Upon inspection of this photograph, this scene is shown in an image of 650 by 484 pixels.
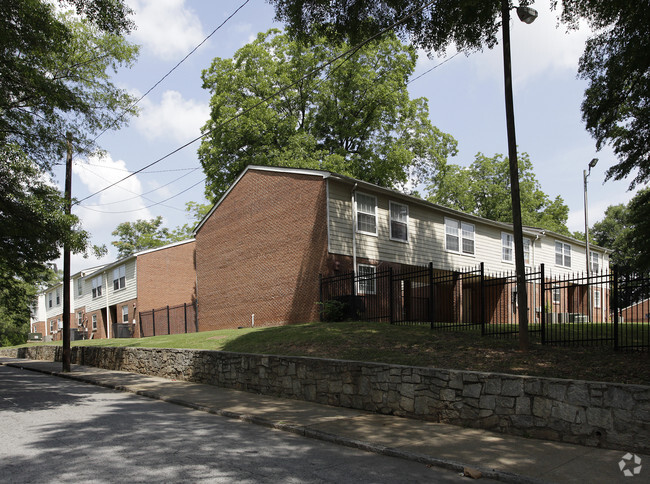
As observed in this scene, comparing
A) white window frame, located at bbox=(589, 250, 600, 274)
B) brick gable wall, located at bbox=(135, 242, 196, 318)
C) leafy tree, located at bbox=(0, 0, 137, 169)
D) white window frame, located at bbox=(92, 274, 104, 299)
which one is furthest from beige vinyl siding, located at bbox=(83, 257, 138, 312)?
white window frame, located at bbox=(589, 250, 600, 274)

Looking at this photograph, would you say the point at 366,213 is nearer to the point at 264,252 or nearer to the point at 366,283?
the point at 366,283

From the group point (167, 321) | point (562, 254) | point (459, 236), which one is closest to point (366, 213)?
point (459, 236)

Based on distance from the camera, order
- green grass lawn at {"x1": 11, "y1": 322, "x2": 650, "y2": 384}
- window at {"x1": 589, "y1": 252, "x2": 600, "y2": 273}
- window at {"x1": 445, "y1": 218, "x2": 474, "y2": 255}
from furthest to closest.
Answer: window at {"x1": 589, "y1": 252, "x2": 600, "y2": 273} → window at {"x1": 445, "y1": 218, "x2": 474, "y2": 255} → green grass lawn at {"x1": 11, "y1": 322, "x2": 650, "y2": 384}

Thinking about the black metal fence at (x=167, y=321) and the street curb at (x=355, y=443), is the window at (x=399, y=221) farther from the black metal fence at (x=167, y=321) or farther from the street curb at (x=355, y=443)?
the street curb at (x=355, y=443)

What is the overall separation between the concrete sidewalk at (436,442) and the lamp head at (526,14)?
7700 millimetres

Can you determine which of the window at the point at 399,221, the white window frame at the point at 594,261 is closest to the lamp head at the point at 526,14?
the window at the point at 399,221

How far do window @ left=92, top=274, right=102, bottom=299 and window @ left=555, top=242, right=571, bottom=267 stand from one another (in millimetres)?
32836

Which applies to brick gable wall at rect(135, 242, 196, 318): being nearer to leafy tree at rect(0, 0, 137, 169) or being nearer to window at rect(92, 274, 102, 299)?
window at rect(92, 274, 102, 299)

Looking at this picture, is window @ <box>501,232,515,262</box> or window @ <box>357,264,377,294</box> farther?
window @ <box>501,232,515,262</box>

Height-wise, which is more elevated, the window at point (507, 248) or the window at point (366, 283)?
the window at point (507, 248)

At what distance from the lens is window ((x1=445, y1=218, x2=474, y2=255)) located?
84.6 feet

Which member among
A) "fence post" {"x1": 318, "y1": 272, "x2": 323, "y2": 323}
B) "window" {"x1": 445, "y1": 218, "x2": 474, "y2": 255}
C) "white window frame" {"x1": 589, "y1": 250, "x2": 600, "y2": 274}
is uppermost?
"window" {"x1": 445, "y1": 218, "x2": 474, "y2": 255}

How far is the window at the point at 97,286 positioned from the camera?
3994 centimetres

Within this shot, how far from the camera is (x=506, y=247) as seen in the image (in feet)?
97.0
